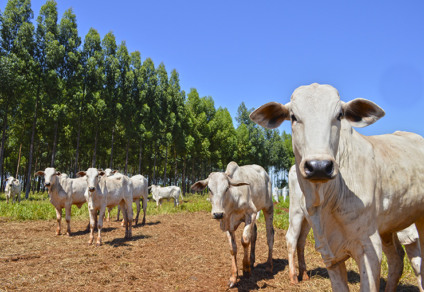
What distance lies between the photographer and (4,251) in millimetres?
8273

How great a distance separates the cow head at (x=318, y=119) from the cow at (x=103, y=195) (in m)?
8.03

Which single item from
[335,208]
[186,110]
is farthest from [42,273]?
[186,110]

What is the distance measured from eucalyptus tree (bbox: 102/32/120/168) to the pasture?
47.8 ft

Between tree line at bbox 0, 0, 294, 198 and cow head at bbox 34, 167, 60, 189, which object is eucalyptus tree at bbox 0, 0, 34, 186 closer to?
tree line at bbox 0, 0, 294, 198

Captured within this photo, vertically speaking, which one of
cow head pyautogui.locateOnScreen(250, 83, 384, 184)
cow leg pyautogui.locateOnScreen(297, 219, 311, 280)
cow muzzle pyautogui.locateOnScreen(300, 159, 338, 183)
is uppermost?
cow head pyautogui.locateOnScreen(250, 83, 384, 184)

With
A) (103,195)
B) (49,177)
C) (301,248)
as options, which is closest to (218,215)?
(301,248)

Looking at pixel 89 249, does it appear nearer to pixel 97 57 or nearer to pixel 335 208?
pixel 335 208

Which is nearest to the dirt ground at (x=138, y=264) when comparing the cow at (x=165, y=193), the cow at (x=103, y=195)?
the cow at (x=103, y=195)

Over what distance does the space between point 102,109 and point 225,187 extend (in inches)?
822

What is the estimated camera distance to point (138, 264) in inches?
286

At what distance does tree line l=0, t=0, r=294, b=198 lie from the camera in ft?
69.9

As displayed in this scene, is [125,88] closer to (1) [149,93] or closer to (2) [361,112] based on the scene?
(1) [149,93]

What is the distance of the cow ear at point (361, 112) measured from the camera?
2720mm

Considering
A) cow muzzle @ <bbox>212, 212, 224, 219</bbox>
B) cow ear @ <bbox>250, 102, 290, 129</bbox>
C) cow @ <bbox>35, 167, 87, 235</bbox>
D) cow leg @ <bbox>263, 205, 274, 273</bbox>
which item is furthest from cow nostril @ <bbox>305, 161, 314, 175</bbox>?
cow @ <bbox>35, 167, 87, 235</bbox>
